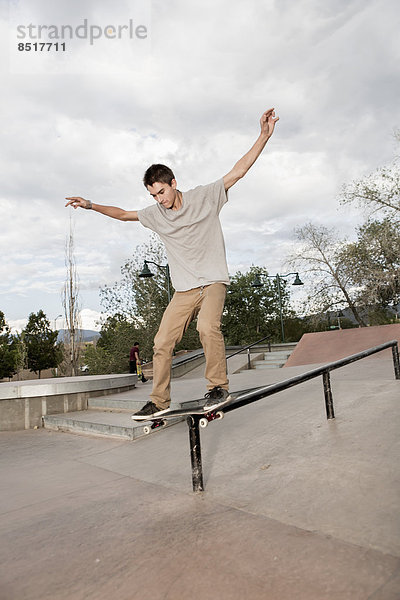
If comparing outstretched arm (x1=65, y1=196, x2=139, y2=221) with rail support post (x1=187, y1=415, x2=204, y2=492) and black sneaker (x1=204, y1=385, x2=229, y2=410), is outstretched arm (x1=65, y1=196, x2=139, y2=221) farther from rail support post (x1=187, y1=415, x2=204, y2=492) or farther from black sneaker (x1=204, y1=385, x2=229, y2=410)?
rail support post (x1=187, y1=415, x2=204, y2=492)

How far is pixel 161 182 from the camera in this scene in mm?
3230

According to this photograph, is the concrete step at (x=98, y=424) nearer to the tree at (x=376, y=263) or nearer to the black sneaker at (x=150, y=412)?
the black sneaker at (x=150, y=412)

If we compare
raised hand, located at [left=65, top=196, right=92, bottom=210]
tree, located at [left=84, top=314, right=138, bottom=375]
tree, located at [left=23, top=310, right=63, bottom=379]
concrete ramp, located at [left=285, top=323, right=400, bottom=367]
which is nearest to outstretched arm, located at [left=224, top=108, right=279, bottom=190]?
raised hand, located at [left=65, top=196, right=92, bottom=210]

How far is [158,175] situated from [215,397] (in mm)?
1739

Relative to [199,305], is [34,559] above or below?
below

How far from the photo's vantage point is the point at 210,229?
3299 mm

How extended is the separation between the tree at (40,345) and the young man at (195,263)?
31.8 meters

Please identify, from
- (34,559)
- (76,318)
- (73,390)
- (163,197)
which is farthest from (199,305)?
Result: (76,318)

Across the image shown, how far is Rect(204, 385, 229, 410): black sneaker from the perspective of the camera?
3053 mm

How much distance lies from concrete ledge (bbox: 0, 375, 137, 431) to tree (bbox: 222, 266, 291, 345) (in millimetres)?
21846

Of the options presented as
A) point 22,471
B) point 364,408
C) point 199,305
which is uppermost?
point 199,305

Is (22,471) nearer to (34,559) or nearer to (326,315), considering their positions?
(34,559)

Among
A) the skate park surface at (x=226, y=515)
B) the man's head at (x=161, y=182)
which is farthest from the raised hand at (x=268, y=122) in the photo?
the skate park surface at (x=226, y=515)

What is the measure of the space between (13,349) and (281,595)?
103ft
